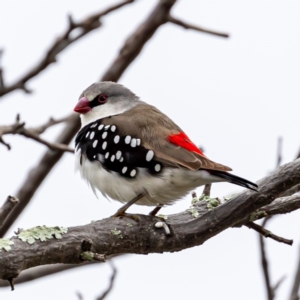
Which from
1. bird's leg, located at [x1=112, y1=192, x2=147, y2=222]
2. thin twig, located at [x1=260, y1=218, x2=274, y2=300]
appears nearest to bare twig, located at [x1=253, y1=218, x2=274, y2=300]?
thin twig, located at [x1=260, y1=218, x2=274, y2=300]

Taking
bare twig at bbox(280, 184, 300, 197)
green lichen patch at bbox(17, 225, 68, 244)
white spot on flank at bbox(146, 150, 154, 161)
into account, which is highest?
white spot on flank at bbox(146, 150, 154, 161)

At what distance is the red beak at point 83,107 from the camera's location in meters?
5.47

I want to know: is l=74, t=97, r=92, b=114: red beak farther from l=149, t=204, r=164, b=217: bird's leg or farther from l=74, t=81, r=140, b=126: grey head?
l=149, t=204, r=164, b=217: bird's leg

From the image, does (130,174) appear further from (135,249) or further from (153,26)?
(153,26)

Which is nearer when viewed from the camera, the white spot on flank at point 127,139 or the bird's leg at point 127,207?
the bird's leg at point 127,207

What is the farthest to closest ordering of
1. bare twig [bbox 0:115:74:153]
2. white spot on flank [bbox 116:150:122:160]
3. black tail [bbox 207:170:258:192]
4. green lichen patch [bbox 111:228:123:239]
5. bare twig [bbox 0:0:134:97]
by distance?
white spot on flank [bbox 116:150:122:160] < bare twig [bbox 0:115:74:153] < bare twig [bbox 0:0:134:97] < green lichen patch [bbox 111:228:123:239] < black tail [bbox 207:170:258:192]

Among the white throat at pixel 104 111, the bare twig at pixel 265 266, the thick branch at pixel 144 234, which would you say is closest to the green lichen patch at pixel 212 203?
the thick branch at pixel 144 234

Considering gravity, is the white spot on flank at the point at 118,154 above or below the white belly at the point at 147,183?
above

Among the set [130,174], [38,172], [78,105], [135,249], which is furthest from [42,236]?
[38,172]

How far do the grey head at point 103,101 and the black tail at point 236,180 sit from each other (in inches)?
51.9

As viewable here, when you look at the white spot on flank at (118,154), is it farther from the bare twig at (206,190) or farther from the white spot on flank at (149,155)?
the bare twig at (206,190)

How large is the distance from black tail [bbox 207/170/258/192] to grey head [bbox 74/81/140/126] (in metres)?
1.32

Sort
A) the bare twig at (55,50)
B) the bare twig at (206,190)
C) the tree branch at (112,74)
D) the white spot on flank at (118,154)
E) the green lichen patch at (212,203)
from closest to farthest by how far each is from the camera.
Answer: the bare twig at (55,50)
the white spot on flank at (118,154)
the green lichen patch at (212,203)
the bare twig at (206,190)
the tree branch at (112,74)

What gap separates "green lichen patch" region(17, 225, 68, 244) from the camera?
146 inches
